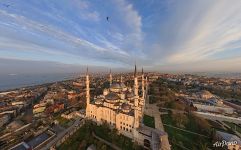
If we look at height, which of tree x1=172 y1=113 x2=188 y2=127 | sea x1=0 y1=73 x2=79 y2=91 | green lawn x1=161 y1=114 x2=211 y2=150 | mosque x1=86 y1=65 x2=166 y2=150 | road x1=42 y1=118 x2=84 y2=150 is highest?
mosque x1=86 y1=65 x2=166 y2=150

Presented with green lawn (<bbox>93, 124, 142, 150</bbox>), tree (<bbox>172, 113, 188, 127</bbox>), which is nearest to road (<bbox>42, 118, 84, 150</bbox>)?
green lawn (<bbox>93, 124, 142, 150</bbox>)

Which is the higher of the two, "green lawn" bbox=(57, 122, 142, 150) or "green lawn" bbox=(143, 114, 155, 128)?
"green lawn" bbox=(143, 114, 155, 128)

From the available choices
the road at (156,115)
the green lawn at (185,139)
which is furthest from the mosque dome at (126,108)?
the green lawn at (185,139)

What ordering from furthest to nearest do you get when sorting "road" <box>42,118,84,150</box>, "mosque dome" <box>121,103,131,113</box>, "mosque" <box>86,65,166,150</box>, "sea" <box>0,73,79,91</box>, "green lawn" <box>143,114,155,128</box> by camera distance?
1. "sea" <box>0,73,79,91</box>
2. "green lawn" <box>143,114,155,128</box>
3. "mosque dome" <box>121,103,131,113</box>
4. "road" <box>42,118,84,150</box>
5. "mosque" <box>86,65,166,150</box>

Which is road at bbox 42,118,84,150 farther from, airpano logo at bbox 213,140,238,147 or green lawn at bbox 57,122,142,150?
airpano logo at bbox 213,140,238,147

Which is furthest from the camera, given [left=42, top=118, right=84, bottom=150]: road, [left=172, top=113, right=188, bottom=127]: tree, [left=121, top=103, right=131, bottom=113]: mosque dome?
A: [left=172, top=113, right=188, bottom=127]: tree

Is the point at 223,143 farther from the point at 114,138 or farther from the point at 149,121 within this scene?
the point at 114,138

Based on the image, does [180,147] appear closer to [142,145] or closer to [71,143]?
[142,145]

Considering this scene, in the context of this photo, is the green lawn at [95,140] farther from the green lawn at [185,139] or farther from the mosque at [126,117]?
the green lawn at [185,139]

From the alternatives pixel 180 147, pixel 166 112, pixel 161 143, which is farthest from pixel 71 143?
pixel 166 112

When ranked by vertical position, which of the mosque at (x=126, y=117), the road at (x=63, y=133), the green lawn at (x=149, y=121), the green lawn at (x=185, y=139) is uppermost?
the mosque at (x=126, y=117)

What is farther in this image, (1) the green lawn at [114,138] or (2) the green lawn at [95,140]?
(1) the green lawn at [114,138]
